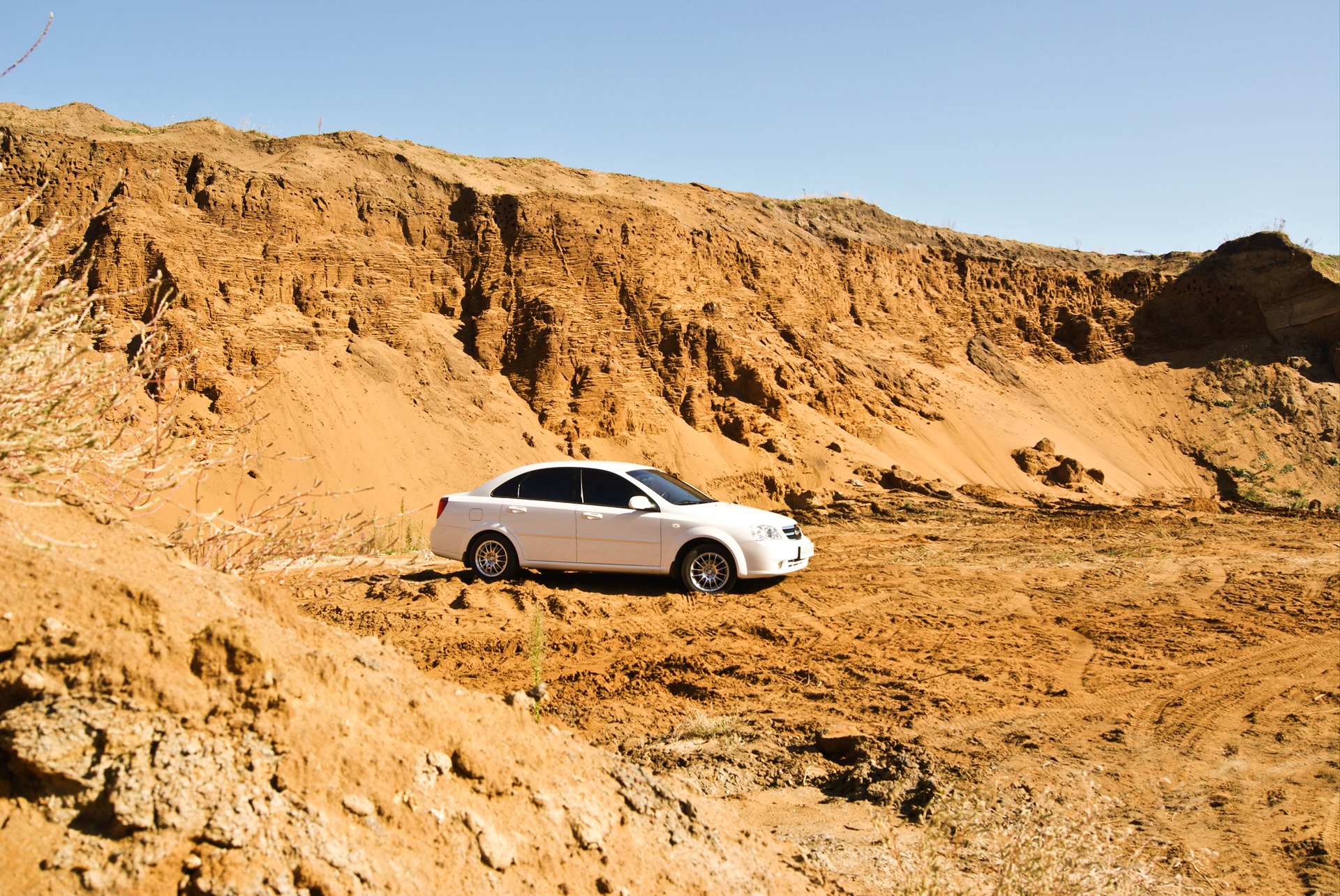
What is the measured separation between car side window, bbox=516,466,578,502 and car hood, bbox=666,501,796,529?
4.10 feet

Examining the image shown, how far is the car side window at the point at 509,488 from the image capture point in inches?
423

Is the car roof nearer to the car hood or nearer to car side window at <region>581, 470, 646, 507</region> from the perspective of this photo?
car side window at <region>581, 470, 646, 507</region>

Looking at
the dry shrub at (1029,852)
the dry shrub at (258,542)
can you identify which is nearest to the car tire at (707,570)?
the dry shrub at (1029,852)

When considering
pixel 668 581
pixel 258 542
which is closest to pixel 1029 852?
pixel 258 542

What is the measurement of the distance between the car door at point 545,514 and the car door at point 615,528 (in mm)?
143

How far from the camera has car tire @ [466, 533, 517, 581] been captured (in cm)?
1069

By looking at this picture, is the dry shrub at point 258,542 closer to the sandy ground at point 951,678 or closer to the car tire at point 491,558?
the sandy ground at point 951,678

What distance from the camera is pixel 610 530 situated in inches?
404

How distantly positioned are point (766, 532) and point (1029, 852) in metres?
6.73

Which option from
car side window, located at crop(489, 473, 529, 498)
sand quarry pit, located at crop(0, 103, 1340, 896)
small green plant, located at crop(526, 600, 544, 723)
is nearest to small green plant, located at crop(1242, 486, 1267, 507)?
sand quarry pit, located at crop(0, 103, 1340, 896)

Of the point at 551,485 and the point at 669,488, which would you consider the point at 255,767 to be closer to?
the point at 551,485

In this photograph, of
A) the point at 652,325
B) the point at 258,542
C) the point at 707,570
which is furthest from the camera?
the point at 652,325

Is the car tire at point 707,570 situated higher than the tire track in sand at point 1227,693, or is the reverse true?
the car tire at point 707,570

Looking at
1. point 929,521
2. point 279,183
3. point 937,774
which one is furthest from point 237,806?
point 279,183
